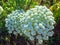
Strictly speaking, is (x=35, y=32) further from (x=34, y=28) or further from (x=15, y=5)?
(x=15, y=5)

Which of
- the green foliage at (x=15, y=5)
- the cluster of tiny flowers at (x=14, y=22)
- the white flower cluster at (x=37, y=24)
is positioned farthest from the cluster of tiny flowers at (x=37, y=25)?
the green foliage at (x=15, y=5)

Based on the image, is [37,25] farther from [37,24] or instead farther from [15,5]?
[15,5]

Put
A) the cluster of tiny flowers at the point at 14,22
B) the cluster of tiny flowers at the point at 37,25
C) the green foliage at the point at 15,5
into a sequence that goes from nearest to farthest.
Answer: the cluster of tiny flowers at the point at 37,25
the cluster of tiny flowers at the point at 14,22
the green foliage at the point at 15,5

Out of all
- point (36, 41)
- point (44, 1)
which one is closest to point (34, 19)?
point (36, 41)

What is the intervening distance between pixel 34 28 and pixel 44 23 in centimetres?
13

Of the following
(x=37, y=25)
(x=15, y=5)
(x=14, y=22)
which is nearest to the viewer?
(x=37, y=25)

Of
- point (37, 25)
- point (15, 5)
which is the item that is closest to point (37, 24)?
point (37, 25)

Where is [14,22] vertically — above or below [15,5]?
below

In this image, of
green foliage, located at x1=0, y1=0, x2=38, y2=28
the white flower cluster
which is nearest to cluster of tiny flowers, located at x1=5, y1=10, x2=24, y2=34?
the white flower cluster

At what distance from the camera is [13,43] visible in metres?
2.95

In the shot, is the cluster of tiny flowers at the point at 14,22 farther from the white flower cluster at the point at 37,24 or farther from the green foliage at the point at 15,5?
the green foliage at the point at 15,5

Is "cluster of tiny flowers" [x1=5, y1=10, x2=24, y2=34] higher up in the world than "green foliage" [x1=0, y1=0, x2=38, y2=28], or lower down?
lower down

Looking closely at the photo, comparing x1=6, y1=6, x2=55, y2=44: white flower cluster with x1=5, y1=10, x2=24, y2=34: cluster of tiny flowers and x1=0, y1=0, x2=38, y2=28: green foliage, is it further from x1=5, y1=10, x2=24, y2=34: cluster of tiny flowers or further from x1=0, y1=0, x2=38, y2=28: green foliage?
x1=0, y1=0, x2=38, y2=28: green foliage

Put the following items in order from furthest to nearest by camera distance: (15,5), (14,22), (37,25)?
1. (15,5)
2. (14,22)
3. (37,25)
